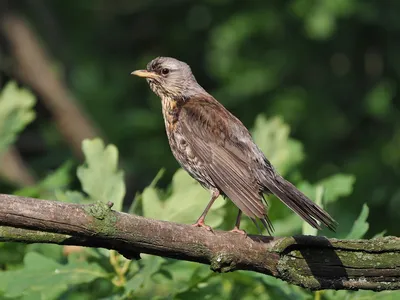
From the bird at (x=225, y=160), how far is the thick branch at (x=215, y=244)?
44 cm

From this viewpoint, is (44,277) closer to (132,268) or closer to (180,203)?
(132,268)

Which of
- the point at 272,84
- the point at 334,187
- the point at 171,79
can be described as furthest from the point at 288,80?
the point at 334,187

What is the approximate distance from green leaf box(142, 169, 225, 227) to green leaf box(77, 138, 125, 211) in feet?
0.63

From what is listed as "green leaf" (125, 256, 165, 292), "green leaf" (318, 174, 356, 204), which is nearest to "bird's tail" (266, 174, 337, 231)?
"green leaf" (318, 174, 356, 204)

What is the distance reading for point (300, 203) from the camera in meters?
5.31

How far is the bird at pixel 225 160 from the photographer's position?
17.4 ft

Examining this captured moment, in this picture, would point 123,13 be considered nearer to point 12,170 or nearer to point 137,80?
point 137,80

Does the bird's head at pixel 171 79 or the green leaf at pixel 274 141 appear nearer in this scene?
the green leaf at pixel 274 141

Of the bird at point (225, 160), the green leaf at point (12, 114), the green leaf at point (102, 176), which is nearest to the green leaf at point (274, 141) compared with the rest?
the bird at point (225, 160)

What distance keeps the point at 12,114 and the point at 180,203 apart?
5.35ft

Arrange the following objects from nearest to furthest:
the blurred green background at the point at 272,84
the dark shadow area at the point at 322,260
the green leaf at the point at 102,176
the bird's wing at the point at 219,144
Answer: the dark shadow area at the point at 322,260 < the green leaf at the point at 102,176 < the bird's wing at the point at 219,144 < the blurred green background at the point at 272,84

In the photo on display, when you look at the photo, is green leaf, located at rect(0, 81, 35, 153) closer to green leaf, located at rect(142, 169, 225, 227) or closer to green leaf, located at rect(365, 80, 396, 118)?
green leaf, located at rect(142, 169, 225, 227)

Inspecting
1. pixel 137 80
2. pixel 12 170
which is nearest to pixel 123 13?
pixel 137 80

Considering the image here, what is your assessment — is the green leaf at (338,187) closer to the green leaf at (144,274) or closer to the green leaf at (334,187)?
the green leaf at (334,187)
